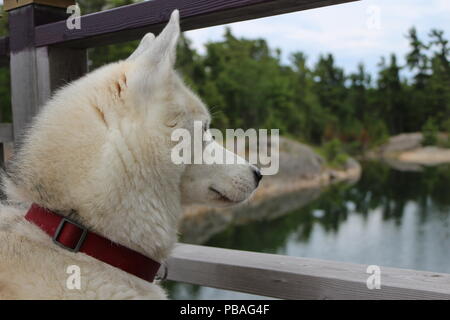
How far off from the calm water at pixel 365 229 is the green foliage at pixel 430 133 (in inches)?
90.4

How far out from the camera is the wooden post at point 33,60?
222cm

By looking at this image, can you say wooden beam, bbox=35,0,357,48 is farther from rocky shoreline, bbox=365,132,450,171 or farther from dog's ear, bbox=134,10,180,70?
rocky shoreline, bbox=365,132,450,171

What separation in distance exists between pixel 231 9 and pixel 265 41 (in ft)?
113

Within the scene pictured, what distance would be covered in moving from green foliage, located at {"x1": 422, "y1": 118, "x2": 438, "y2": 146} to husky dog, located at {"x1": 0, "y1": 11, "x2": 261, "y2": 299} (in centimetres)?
3116

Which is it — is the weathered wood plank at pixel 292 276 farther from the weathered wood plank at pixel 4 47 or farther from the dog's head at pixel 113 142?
the weathered wood plank at pixel 4 47

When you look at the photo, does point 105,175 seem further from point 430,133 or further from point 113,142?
point 430,133

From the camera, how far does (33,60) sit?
2.25 m

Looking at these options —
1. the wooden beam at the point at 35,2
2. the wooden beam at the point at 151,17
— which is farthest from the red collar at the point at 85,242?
the wooden beam at the point at 35,2

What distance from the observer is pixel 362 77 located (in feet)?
134

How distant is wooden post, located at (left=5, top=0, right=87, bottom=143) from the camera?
7.29 ft

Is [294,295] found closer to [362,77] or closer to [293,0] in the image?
[293,0]
